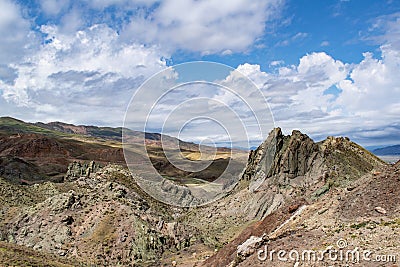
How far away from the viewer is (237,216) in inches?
1918

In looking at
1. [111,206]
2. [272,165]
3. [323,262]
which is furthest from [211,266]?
[272,165]

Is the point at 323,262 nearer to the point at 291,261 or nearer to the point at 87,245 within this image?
the point at 291,261

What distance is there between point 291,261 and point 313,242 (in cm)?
190

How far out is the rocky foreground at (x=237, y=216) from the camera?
1953cm

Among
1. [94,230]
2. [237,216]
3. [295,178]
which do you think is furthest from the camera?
[237,216]

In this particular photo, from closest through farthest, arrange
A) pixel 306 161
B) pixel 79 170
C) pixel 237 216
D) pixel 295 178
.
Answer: pixel 295 178, pixel 306 161, pixel 237 216, pixel 79 170

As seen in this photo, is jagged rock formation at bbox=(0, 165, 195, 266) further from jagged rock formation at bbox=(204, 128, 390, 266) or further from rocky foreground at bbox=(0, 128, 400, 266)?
jagged rock formation at bbox=(204, 128, 390, 266)

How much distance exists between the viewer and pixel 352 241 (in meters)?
17.2

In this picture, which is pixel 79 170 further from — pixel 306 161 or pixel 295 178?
pixel 306 161

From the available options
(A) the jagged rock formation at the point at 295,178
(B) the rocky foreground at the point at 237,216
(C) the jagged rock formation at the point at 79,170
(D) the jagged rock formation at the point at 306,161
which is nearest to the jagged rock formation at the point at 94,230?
(B) the rocky foreground at the point at 237,216

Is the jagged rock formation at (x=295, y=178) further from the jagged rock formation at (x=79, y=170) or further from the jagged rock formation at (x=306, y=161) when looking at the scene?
the jagged rock formation at (x=79, y=170)

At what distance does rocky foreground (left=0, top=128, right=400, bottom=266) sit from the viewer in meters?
19.5

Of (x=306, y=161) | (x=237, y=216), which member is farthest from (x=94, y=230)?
(x=306, y=161)

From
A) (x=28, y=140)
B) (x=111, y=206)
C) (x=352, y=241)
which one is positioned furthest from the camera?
(x=28, y=140)
